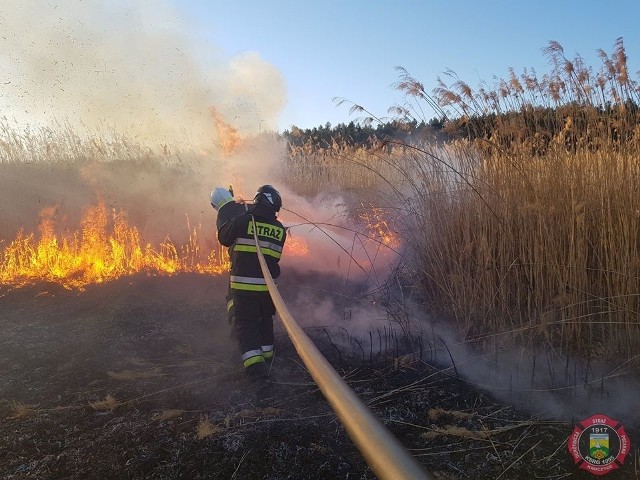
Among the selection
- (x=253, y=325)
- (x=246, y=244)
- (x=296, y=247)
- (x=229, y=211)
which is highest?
(x=229, y=211)

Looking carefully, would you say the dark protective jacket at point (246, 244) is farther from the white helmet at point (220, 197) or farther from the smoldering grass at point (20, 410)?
the smoldering grass at point (20, 410)

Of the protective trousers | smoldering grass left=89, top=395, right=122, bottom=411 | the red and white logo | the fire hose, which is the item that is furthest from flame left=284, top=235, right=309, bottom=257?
the fire hose

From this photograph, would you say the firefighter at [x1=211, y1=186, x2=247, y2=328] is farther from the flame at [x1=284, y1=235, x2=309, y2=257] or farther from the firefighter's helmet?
the flame at [x1=284, y1=235, x2=309, y2=257]

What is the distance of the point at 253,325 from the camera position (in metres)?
4.07

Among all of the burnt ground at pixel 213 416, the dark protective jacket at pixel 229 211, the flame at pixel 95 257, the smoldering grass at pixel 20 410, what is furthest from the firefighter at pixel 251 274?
the flame at pixel 95 257

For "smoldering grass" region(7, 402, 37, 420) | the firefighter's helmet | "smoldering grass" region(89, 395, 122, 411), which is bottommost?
"smoldering grass" region(89, 395, 122, 411)

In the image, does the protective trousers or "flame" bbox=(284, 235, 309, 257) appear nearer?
the protective trousers

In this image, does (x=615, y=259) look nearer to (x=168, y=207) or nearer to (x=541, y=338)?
(x=541, y=338)

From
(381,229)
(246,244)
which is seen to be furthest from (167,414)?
(381,229)

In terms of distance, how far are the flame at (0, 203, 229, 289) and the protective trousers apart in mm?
2670

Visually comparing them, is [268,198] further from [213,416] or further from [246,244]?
[213,416]

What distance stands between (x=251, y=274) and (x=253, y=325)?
45cm

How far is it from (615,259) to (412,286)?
1.80 meters

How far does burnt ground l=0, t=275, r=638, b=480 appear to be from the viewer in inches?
102
